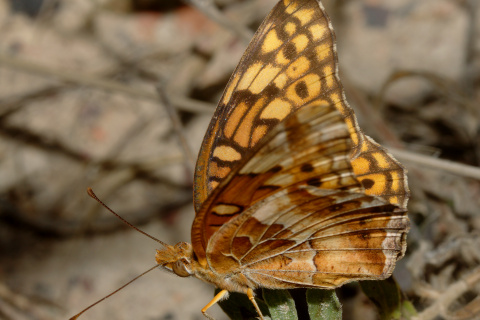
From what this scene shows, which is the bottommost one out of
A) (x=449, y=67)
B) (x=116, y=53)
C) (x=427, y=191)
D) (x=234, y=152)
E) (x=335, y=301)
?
(x=335, y=301)

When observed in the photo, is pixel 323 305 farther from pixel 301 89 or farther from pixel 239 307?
pixel 301 89

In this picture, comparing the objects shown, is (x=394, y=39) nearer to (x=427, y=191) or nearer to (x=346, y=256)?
(x=427, y=191)

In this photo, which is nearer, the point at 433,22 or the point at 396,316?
the point at 396,316

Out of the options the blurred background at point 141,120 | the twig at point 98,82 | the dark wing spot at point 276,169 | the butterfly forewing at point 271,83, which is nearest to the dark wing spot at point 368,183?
the butterfly forewing at point 271,83

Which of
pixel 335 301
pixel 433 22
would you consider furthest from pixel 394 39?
pixel 335 301

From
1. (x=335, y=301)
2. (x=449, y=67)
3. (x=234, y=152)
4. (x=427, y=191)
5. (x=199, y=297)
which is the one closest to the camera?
(x=335, y=301)

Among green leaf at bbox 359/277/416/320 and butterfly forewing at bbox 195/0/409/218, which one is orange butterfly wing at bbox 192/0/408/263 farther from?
green leaf at bbox 359/277/416/320
